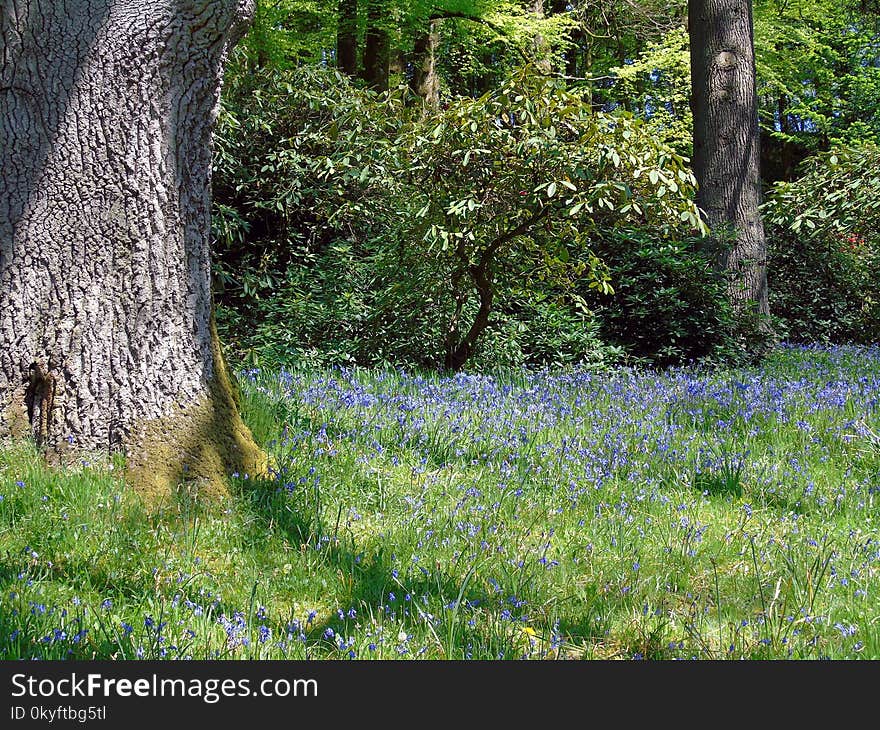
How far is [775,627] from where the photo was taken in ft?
9.01

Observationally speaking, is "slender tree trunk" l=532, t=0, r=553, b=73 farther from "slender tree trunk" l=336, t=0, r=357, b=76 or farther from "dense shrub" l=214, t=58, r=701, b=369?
"dense shrub" l=214, t=58, r=701, b=369

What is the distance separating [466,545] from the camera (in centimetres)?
329

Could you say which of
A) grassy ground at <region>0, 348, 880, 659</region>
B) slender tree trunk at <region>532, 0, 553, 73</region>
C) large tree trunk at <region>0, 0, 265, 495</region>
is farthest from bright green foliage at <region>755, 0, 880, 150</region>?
large tree trunk at <region>0, 0, 265, 495</region>

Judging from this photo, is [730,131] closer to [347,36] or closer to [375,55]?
[375,55]

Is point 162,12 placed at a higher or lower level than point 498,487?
higher

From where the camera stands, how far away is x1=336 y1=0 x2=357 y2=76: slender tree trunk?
14.2 metres

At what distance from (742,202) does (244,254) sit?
5.95 metres

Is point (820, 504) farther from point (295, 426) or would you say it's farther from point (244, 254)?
point (244, 254)

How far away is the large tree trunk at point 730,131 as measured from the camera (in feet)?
32.0

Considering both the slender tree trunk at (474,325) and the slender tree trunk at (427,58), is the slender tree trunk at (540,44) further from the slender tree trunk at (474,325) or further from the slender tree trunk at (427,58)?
the slender tree trunk at (474,325)

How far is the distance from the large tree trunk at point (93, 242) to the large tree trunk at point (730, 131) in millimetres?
7532

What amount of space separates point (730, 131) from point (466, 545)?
8.19 meters

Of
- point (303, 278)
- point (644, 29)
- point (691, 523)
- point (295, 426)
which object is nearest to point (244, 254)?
point (303, 278)

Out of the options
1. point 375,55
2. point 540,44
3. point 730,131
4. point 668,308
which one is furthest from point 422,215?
point 540,44
